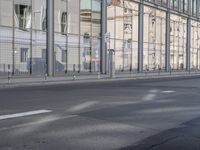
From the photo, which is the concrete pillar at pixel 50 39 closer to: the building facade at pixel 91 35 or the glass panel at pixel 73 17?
the building facade at pixel 91 35

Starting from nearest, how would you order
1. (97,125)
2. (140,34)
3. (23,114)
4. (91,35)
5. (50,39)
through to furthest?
1. (97,125)
2. (23,114)
3. (50,39)
4. (91,35)
5. (140,34)

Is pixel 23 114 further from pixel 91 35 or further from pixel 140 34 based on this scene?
pixel 140 34

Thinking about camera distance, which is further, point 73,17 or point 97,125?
point 73,17

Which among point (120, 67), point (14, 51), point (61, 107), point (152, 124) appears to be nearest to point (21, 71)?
point (14, 51)

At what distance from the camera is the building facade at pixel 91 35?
37.9 metres

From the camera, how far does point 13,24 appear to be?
123ft

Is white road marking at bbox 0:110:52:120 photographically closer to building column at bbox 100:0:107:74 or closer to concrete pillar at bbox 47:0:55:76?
concrete pillar at bbox 47:0:55:76

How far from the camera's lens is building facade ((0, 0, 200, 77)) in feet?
124

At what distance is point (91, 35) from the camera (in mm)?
46594

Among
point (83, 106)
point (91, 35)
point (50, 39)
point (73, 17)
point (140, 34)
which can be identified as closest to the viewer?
point (83, 106)

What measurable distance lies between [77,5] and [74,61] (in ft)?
17.9

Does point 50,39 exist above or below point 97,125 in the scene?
above

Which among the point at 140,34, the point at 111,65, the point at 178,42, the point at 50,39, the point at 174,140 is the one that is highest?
the point at 140,34

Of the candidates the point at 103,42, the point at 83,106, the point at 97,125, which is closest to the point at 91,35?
the point at 103,42
